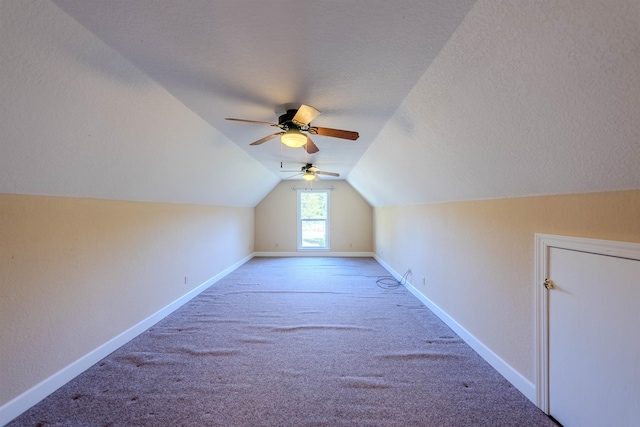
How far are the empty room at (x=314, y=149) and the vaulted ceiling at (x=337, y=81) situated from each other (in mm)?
11

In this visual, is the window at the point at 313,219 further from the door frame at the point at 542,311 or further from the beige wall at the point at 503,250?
the door frame at the point at 542,311

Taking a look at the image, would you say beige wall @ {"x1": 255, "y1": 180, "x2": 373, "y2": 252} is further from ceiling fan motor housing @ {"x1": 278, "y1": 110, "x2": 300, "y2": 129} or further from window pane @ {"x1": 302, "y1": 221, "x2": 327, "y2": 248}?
ceiling fan motor housing @ {"x1": 278, "y1": 110, "x2": 300, "y2": 129}

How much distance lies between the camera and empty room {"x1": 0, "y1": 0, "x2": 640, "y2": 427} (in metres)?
1.20

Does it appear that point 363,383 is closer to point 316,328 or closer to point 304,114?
point 316,328

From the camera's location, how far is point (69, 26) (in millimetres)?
1264

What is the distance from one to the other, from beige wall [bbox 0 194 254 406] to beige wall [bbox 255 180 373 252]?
393cm

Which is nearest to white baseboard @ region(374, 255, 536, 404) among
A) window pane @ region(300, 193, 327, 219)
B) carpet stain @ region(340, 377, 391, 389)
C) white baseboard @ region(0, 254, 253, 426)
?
carpet stain @ region(340, 377, 391, 389)

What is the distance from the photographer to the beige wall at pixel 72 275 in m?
1.67

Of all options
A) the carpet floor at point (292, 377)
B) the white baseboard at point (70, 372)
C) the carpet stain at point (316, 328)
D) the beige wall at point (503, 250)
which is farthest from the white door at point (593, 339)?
the white baseboard at point (70, 372)

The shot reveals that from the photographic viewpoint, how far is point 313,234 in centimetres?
757

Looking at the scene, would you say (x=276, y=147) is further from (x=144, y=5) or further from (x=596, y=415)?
(x=596, y=415)

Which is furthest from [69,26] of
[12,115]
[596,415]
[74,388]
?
[596,415]

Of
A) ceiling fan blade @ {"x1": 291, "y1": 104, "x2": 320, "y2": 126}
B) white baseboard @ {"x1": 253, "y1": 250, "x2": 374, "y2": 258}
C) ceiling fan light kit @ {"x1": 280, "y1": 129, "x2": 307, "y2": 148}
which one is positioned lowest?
white baseboard @ {"x1": 253, "y1": 250, "x2": 374, "y2": 258}

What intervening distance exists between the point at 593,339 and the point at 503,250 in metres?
0.80
